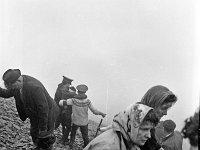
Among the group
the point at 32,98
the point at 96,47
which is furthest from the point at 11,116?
the point at 96,47

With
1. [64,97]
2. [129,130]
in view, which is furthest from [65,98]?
[129,130]

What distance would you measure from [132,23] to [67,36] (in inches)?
39.1

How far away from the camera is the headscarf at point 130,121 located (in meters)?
2.99

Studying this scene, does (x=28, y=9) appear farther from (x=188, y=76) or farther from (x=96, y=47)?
(x=188, y=76)

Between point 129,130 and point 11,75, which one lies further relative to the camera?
point 11,75

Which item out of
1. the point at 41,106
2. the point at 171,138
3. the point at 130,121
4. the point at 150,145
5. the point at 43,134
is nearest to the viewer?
the point at 130,121

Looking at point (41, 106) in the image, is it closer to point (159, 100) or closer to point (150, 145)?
point (159, 100)

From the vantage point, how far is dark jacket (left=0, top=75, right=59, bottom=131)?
4996 mm

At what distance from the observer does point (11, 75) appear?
526 centimetres

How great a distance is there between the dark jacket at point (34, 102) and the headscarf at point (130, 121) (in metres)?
2.10

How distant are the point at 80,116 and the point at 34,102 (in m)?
0.96

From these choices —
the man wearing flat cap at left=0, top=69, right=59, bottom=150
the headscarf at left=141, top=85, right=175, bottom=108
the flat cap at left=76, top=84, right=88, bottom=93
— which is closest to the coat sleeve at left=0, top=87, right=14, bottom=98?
the man wearing flat cap at left=0, top=69, right=59, bottom=150

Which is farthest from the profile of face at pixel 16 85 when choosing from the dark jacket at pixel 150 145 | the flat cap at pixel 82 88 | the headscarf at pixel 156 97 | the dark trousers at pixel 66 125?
the dark jacket at pixel 150 145

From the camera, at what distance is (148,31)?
5.93 m
